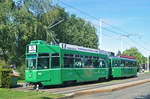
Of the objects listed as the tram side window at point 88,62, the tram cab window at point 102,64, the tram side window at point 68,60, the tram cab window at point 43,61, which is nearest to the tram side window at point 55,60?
the tram cab window at point 43,61

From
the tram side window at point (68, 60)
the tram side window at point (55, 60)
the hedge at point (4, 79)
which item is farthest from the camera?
the tram side window at point (68, 60)

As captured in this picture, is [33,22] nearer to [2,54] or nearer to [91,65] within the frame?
[2,54]

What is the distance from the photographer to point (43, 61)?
57.8ft

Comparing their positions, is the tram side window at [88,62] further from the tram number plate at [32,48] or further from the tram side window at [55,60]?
the tram number plate at [32,48]

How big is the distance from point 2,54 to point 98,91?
70.9 feet

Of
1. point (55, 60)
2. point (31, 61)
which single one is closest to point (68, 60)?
point (55, 60)

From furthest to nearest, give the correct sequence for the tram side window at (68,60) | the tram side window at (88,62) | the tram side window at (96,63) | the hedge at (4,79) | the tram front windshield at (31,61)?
the tram side window at (96,63)
the tram side window at (88,62)
the tram side window at (68,60)
the tram front windshield at (31,61)
the hedge at (4,79)

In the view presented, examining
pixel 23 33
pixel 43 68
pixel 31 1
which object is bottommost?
pixel 43 68

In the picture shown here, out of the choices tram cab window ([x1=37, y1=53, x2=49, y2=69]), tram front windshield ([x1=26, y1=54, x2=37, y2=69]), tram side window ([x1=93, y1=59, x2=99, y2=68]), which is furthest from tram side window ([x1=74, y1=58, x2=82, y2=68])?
tram front windshield ([x1=26, y1=54, x2=37, y2=69])

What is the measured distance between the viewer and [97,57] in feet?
79.7

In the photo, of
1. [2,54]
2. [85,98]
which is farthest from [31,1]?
[85,98]

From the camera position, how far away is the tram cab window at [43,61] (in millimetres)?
17469

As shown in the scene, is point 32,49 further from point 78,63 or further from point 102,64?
point 102,64

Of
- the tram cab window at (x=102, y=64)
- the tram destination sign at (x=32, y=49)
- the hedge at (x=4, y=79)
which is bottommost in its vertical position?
the hedge at (x=4, y=79)
